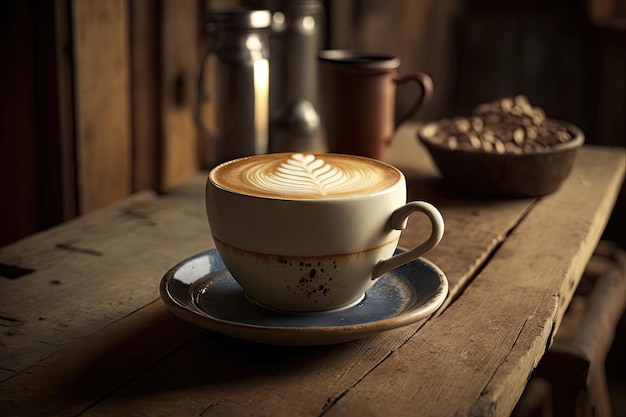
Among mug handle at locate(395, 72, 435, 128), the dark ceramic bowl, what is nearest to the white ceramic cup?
the dark ceramic bowl

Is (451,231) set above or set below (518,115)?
below

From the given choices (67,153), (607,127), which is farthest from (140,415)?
(607,127)

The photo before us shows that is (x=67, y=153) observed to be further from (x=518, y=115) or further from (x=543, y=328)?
(x=543, y=328)

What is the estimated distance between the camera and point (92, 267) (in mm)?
946

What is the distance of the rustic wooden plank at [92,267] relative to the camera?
77 cm

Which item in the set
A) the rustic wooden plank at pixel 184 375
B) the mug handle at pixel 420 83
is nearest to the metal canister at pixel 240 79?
the mug handle at pixel 420 83

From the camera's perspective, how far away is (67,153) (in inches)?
54.4

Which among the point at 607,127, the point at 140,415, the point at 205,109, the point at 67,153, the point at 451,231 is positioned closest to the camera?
the point at 140,415

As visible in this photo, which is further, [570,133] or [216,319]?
[570,133]

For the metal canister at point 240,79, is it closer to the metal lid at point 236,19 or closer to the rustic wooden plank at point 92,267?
the metal lid at point 236,19

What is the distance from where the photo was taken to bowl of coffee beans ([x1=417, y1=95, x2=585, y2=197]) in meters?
1.20

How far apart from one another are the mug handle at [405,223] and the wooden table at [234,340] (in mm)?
71

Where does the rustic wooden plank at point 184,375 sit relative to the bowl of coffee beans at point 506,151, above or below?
below

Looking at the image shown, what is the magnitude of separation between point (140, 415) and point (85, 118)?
2.82 ft
